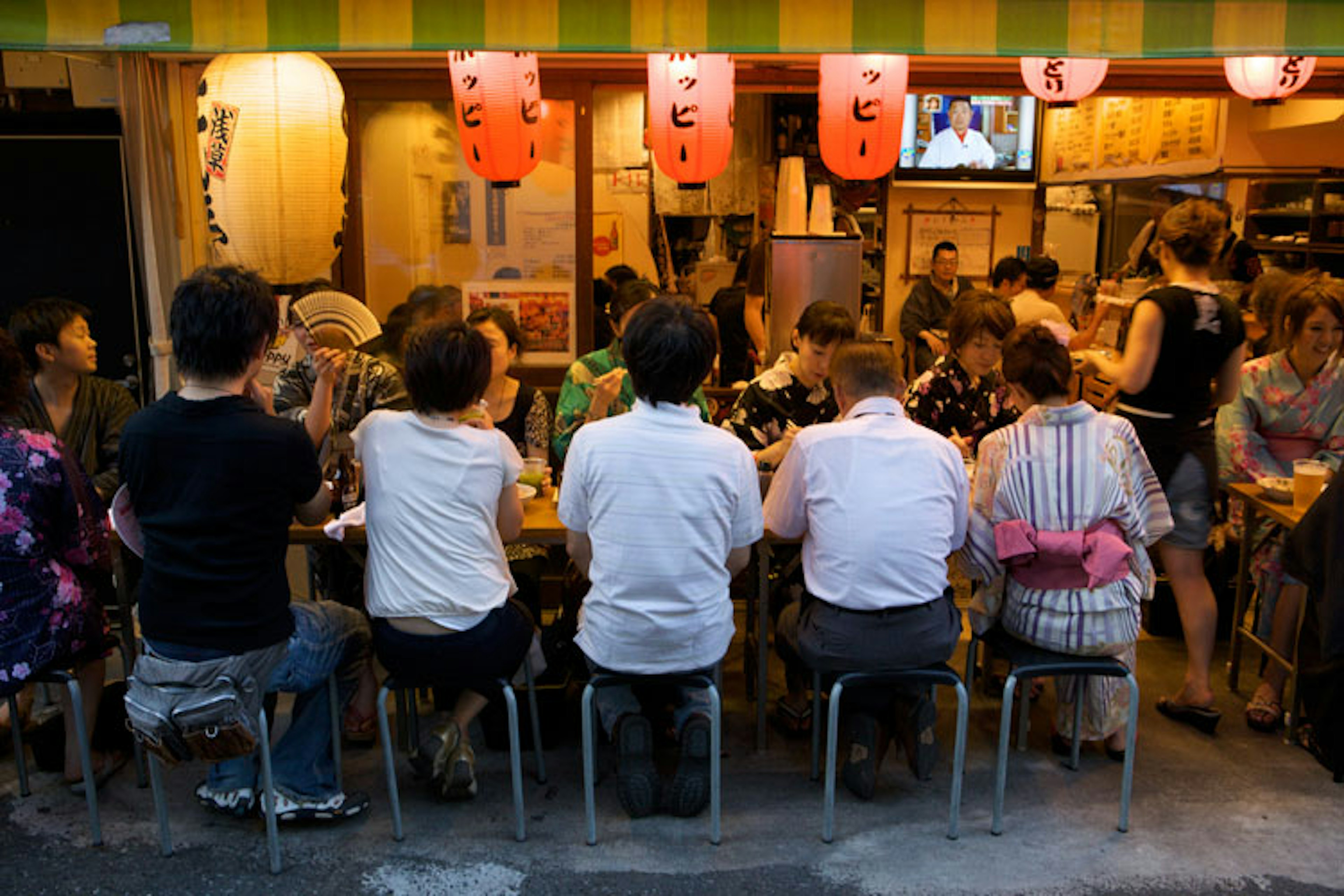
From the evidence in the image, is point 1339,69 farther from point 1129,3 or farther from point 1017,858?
point 1017,858

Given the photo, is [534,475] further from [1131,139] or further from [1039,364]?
[1131,139]

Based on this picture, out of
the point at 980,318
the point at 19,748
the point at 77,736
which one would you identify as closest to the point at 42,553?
the point at 77,736

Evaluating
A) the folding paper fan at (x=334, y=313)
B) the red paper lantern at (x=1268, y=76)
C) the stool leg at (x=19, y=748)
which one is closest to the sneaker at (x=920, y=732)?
the folding paper fan at (x=334, y=313)

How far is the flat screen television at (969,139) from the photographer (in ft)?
32.2

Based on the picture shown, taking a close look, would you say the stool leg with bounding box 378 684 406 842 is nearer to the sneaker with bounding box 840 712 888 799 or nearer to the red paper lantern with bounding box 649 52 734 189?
the sneaker with bounding box 840 712 888 799

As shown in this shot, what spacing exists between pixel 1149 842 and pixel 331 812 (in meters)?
2.75

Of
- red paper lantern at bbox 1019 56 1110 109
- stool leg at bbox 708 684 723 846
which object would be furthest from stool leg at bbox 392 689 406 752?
red paper lantern at bbox 1019 56 1110 109

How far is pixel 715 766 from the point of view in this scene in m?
3.68

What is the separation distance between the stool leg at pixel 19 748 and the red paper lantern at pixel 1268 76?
6.54 metres

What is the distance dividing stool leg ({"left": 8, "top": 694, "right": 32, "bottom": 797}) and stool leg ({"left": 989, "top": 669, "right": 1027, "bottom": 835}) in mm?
3344

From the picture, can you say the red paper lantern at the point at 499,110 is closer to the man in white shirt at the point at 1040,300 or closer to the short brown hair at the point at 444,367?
the short brown hair at the point at 444,367

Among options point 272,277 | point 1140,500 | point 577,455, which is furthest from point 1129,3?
point 272,277

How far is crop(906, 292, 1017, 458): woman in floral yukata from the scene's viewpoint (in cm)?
516

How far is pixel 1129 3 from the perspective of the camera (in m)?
4.27
